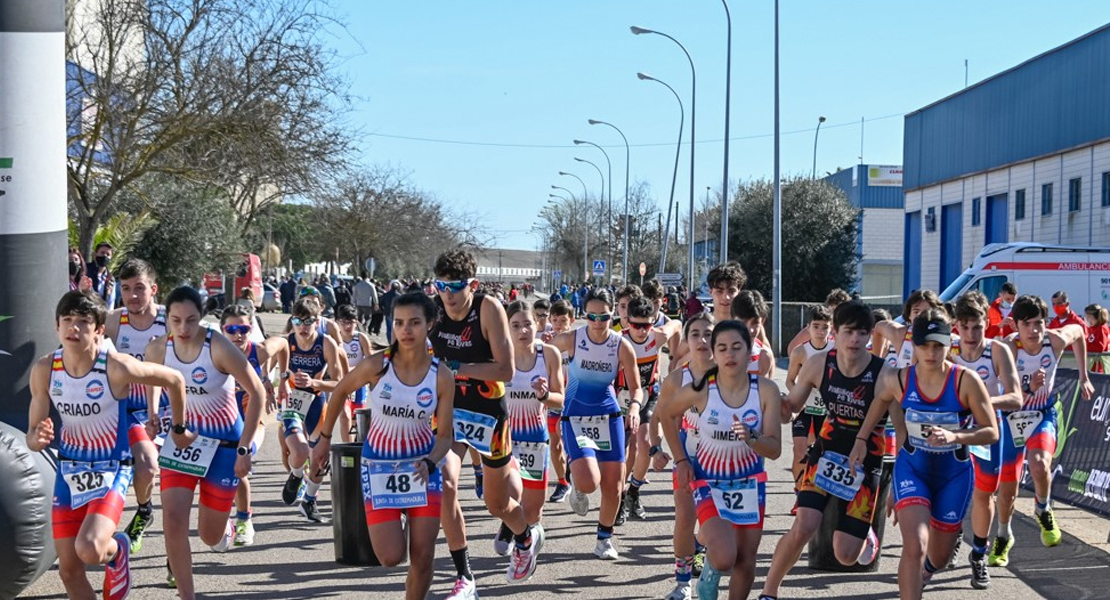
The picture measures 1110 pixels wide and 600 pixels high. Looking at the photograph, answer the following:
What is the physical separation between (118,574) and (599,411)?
151 inches

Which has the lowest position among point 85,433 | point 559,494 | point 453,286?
point 559,494

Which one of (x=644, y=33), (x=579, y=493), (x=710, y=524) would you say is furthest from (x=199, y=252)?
(x=710, y=524)

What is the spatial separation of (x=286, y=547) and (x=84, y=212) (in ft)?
44.1

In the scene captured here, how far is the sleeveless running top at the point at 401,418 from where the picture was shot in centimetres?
647

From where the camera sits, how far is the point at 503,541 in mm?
8648

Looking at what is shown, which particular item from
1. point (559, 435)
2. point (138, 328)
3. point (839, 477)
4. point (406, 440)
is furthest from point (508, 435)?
point (559, 435)

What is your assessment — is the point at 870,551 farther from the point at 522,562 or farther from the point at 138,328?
the point at 138,328

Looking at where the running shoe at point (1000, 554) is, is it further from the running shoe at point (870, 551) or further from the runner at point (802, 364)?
the runner at point (802, 364)

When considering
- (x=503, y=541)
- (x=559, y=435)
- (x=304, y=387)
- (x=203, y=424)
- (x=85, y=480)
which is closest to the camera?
(x=85, y=480)

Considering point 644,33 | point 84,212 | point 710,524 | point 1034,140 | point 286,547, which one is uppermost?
point 644,33

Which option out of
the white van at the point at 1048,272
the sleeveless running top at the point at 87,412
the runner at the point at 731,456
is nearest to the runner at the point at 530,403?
the runner at the point at 731,456

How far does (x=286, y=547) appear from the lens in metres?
8.99

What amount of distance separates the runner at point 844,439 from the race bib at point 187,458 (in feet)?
10.3

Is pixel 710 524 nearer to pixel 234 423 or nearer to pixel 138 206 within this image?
pixel 234 423
